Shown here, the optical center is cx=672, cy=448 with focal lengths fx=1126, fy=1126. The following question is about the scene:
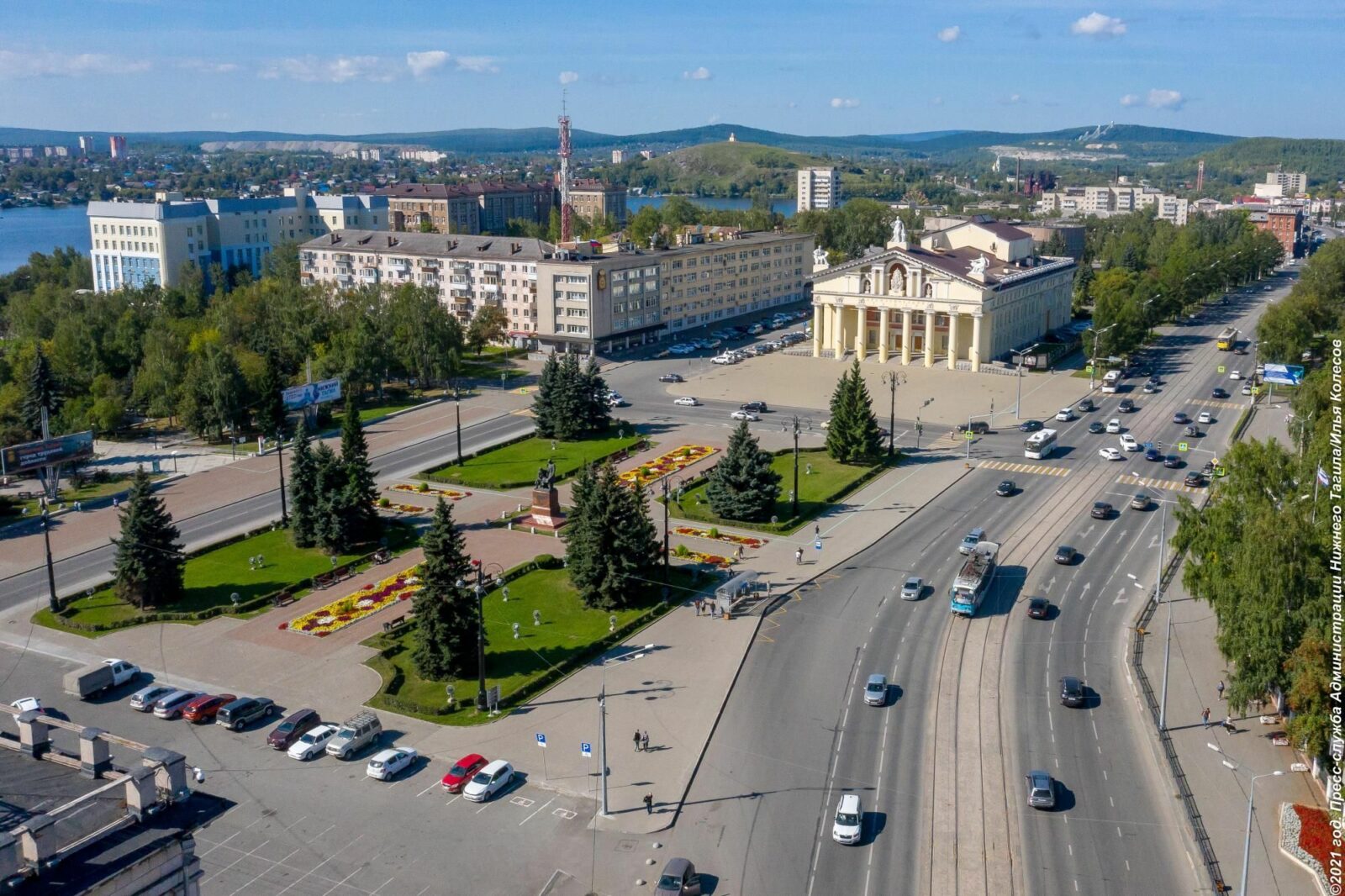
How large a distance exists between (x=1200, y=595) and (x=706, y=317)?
89782 millimetres

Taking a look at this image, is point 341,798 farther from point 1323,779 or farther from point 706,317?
point 706,317

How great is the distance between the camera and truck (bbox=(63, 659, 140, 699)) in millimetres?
40906

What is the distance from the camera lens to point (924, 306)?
340 feet

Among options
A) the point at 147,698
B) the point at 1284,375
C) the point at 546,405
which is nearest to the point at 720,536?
the point at 546,405

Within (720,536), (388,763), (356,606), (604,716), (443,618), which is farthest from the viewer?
(720,536)

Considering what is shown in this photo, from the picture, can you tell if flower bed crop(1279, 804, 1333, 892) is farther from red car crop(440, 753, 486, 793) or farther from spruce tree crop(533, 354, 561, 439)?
spruce tree crop(533, 354, 561, 439)

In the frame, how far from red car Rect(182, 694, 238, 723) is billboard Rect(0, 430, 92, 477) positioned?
32.0 metres

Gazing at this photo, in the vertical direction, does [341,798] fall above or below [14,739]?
below

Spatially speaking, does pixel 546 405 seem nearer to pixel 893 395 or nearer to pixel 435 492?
pixel 435 492

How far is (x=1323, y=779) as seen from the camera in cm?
3444

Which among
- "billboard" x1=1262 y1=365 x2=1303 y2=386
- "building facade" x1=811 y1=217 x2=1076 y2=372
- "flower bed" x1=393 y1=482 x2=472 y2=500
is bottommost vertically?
"flower bed" x1=393 y1=482 x2=472 y2=500

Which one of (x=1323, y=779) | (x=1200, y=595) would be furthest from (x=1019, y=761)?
(x=1200, y=595)

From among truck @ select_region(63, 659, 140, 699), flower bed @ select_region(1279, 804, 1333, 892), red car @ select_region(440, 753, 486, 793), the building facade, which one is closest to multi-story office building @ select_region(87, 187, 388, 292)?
the building facade

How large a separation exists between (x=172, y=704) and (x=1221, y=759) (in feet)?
117
